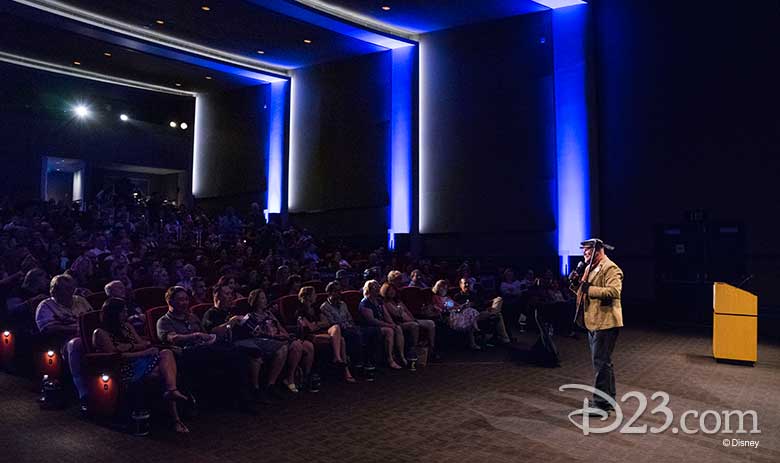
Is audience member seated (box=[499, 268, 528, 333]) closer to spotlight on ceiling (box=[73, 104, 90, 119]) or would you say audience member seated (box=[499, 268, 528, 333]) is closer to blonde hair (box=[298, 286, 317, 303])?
blonde hair (box=[298, 286, 317, 303])

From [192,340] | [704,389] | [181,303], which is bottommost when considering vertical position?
[704,389]

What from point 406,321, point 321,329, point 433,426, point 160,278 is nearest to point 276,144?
point 160,278

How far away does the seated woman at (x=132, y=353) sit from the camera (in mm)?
4227

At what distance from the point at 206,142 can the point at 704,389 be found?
55.3 feet

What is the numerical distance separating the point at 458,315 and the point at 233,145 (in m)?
12.3

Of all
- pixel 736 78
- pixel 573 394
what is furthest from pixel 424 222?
pixel 573 394

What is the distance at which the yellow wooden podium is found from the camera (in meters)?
6.44

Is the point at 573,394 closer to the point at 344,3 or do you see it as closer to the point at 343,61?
the point at 344,3

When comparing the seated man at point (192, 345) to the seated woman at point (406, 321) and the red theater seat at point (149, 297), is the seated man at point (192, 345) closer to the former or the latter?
the red theater seat at point (149, 297)

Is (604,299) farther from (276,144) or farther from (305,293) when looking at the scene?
(276,144)

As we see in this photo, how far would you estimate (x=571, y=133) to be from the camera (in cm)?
1164

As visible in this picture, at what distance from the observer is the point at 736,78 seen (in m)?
10.2

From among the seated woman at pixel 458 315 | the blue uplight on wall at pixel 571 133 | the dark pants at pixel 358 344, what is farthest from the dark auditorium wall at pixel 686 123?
the dark pants at pixel 358 344

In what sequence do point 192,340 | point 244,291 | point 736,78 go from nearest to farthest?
point 192,340 → point 244,291 → point 736,78
